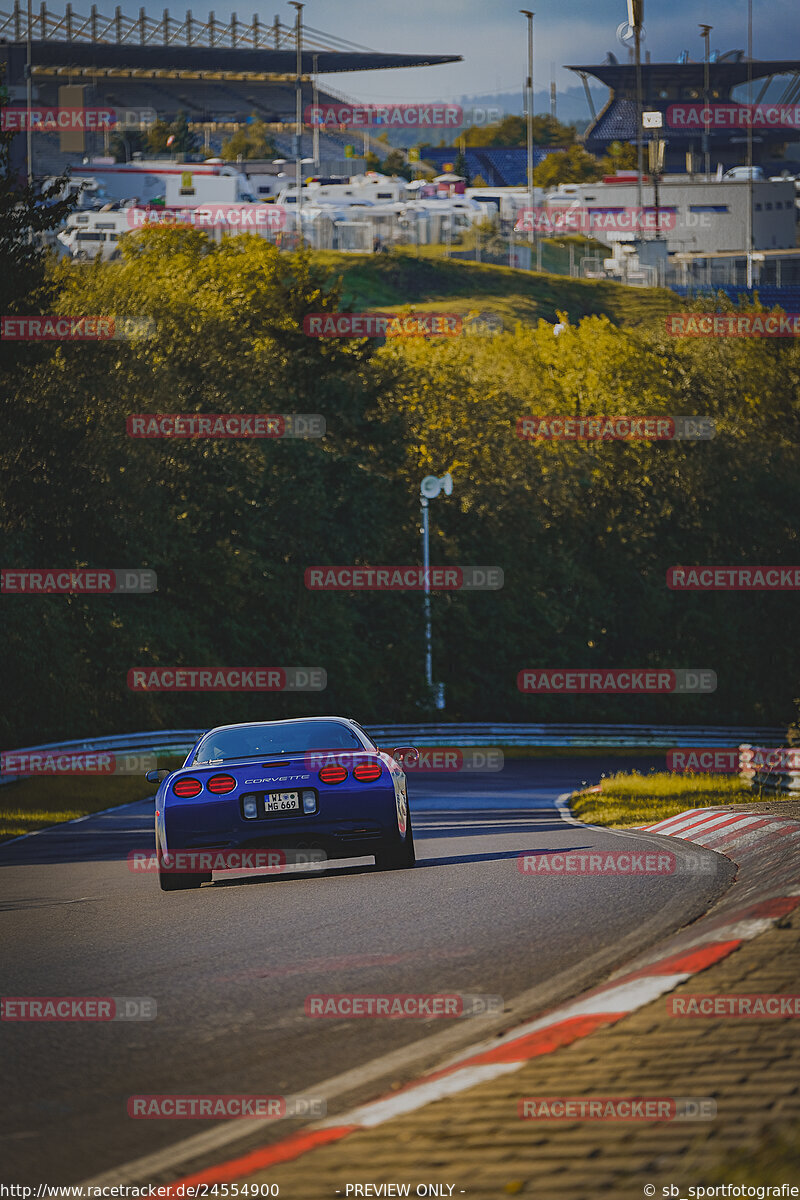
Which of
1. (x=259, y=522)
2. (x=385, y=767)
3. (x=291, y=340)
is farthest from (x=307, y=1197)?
(x=291, y=340)

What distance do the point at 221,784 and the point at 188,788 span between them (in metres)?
0.26

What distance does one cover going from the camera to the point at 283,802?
41.3 feet

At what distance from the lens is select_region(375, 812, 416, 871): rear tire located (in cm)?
1334

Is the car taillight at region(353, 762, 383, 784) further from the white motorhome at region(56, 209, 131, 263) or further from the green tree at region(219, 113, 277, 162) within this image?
the green tree at region(219, 113, 277, 162)

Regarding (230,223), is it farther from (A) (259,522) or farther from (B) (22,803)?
(B) (22,803)

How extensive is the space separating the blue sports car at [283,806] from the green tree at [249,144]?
171 meters

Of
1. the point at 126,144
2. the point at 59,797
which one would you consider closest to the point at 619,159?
A: the point at 126,144

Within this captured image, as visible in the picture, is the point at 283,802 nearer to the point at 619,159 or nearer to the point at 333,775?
the point at 333,775

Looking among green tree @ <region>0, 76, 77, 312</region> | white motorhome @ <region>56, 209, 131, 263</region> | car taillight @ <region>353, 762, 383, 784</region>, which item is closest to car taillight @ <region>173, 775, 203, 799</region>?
car taillight @ <region>353, 762, 383, 784</region>

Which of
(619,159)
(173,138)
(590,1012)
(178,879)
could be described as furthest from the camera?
(619,159)

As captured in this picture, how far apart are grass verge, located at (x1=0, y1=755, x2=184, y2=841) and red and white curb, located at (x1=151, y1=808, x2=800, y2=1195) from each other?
50.8 feet

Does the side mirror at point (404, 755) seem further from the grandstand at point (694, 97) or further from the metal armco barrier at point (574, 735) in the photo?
the grandstand at point (694, 97)

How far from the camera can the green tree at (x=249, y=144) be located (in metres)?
183

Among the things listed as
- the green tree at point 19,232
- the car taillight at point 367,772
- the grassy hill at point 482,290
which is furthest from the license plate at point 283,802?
the grassy hill at point 482,290
